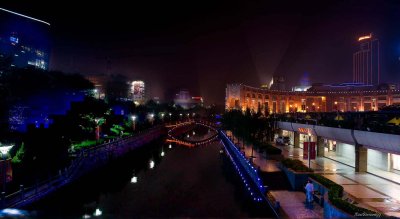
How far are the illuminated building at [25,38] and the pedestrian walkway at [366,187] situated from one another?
3202 inches

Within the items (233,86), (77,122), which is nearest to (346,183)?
(77,122)

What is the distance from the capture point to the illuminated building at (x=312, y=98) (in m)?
110

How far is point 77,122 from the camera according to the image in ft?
123

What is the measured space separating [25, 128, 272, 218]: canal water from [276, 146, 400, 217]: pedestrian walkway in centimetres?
499

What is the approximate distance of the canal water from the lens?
20516 millimetres

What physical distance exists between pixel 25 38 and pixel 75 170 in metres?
99.2

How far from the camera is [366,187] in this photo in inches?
786

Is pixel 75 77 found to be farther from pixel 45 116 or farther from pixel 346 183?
pixel 346 183

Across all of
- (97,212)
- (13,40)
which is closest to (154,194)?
(97,212)

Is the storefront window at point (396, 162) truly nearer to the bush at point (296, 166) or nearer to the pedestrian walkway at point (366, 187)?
the pedestrian walkway at point (366, 187)

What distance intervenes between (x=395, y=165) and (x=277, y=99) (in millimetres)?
100672

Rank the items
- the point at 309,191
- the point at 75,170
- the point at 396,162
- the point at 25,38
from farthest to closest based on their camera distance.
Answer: the point at 25,38
the point at 75,170
the point at 396,162
the point at 309,191

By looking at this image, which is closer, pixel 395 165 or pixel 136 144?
pixel 395 165

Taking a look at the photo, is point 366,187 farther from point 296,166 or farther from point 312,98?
point 312,98
